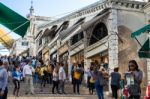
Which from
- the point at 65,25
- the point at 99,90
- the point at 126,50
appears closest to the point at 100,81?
the point at 99,90

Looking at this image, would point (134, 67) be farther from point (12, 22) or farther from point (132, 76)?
point (12, 22)

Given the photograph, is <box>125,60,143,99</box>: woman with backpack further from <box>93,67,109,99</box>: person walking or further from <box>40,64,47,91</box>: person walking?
<box>40,64,47,91</box>: person walking

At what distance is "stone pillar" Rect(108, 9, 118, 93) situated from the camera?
2784 centimetres

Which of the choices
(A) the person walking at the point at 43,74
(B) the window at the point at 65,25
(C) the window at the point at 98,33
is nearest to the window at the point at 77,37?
(C) the window at the point at 98,33

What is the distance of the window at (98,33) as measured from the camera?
29719mm

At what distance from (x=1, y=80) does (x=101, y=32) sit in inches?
733

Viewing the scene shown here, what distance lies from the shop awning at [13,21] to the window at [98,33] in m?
14.3

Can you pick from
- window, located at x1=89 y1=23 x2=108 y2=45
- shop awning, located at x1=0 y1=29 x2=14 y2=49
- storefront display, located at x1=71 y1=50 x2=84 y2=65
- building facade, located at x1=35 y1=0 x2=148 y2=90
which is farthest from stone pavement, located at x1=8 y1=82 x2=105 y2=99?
storefront display, located at x1=71 y1=50 x2=84 y2=65

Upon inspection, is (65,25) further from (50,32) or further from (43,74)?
(43,74)

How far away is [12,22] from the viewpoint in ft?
51.5

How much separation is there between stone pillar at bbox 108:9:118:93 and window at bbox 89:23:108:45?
1156 millimetres

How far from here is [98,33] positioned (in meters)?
31.1

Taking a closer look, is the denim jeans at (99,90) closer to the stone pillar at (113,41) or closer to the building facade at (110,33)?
the building facade at (110,33)

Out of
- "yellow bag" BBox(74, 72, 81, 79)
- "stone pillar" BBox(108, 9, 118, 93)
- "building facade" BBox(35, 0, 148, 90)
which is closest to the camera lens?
"yellow bag" BBox(74, 72, 81, 79)
